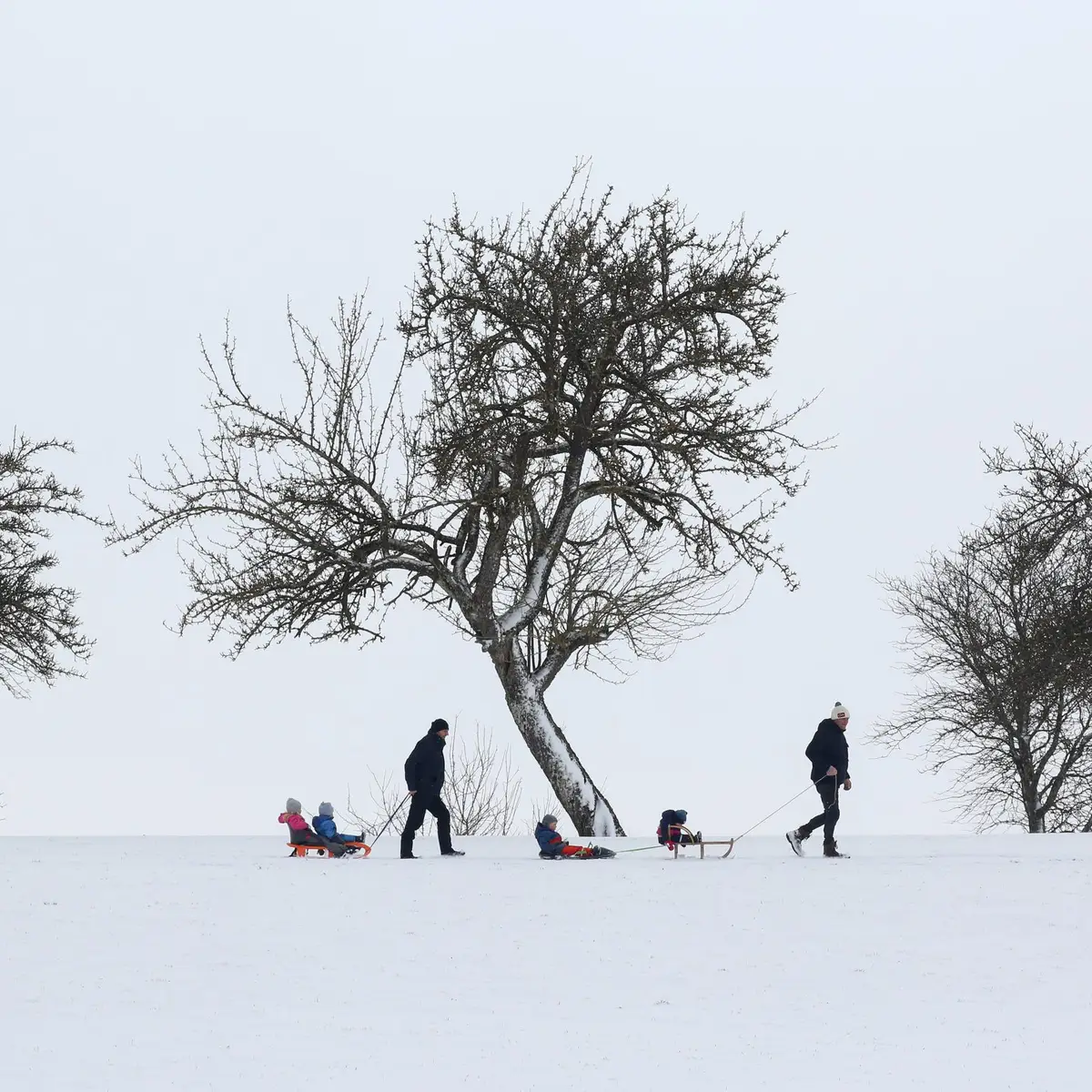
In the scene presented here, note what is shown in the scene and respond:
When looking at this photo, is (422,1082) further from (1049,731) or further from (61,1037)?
(1049,731)

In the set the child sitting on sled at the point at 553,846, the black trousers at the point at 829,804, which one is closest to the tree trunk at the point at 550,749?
the child sitting on sled at the point at 553,846

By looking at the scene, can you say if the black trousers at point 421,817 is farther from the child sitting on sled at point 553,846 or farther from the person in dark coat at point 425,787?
the child sitting on sled at point 553,846

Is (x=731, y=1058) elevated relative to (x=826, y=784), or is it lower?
lower

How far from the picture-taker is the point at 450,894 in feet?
53.3

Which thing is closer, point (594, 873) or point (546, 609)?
point (594, 873)

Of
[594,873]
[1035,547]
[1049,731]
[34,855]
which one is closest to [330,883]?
[594,873]

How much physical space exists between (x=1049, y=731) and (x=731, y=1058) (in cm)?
2774

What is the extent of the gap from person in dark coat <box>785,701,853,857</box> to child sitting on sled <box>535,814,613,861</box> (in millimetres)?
3284

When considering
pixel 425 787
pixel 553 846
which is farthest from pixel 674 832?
pixel 425 787

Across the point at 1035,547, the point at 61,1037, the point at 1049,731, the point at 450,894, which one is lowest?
the point at 61,1037

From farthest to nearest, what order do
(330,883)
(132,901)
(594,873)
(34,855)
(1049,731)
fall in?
(1049,731) → (34,855) → (594,873) → (330,883) → (132,901)

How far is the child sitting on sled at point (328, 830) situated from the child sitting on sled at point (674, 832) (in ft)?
14.9

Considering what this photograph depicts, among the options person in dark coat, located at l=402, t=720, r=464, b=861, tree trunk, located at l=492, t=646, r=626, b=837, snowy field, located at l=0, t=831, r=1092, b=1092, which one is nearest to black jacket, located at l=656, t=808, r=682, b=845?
snowy field, located at l=0, t=831, r=1092, b=1092

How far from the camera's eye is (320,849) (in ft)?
68.3
